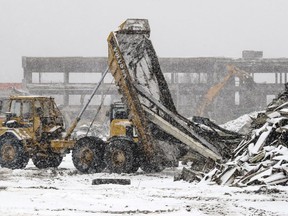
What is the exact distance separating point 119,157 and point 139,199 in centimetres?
519

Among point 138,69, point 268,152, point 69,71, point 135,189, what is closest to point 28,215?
point 135,189

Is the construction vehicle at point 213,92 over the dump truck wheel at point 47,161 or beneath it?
over

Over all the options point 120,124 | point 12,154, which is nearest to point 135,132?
point 120,124

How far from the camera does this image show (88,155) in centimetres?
1350

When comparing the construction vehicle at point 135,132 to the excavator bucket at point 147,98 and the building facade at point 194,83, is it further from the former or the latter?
the building facade at point 194,83

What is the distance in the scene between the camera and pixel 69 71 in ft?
132

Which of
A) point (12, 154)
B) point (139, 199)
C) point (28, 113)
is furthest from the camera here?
point (28, 113)

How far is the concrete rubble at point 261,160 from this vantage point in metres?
9.27

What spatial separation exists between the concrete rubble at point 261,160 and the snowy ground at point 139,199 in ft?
1.22

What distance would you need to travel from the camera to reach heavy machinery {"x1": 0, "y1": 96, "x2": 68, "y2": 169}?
1409cm

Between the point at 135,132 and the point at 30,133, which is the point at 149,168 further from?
the point at 30,133

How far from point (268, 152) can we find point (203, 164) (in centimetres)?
285

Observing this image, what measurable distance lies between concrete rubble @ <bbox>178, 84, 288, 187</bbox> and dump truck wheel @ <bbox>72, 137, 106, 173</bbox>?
3162mm

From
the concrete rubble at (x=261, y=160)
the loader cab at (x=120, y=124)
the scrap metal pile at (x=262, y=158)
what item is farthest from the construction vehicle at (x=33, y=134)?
the scrap metal pile at (x=262, y=158)
